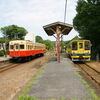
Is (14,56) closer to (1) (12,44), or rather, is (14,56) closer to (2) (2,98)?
(1) (12,44)

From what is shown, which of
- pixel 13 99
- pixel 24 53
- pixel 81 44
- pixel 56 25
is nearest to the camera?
pixel 13 99

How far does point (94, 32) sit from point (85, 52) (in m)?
5.93

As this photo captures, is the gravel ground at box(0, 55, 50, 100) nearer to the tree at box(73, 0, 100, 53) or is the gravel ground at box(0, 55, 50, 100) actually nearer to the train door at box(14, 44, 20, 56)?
the train door at box(14, 44, 20, 56)

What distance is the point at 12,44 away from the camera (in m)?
23.6

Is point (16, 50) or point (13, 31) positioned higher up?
point (13, 31)

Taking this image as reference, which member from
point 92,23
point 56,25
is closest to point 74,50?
point 56,25

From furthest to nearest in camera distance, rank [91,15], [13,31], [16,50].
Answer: [13,31] → [91,15] → [16,50]

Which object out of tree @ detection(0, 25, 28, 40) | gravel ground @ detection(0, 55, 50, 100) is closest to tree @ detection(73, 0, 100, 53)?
gravel ground @ detection(0, 55, 50, 100)

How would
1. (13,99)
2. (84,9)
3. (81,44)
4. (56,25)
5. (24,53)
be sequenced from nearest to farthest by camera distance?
1. (13,99)
2. (56,25)
3. (81,44)
4. (24,53)
5. (84,9)

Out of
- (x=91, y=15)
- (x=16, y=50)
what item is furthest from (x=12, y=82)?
(x=91, y=15)

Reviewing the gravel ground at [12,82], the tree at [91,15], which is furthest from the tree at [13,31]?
the gravel ground at [12,82]

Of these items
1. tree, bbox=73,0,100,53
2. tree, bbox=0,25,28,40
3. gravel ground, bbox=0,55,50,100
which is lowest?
gravel ground, bbox=0,55,50,100

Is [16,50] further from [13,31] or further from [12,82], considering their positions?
[13,31]

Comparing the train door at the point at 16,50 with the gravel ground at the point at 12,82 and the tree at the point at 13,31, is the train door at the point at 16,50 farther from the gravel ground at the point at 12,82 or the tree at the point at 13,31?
the tree at the point at 13,31
